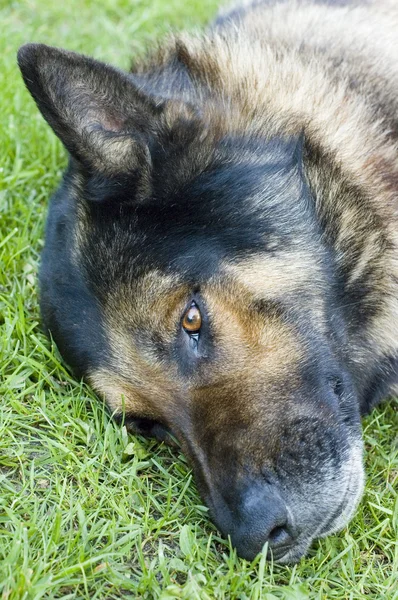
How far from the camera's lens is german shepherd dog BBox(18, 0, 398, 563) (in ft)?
8.12

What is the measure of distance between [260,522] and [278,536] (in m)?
0.10

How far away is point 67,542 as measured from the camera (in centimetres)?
246

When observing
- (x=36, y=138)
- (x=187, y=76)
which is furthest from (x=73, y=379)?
(x=36, y=138)

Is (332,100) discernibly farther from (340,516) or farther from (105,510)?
(105,510)

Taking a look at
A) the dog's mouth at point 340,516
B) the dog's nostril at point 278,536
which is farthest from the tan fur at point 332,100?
the dog's nostril at point 278,536

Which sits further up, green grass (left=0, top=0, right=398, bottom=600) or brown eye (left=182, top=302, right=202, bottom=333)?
brown eye (left=182, top=302, right=202, bottom=333)

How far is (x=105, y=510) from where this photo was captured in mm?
2650

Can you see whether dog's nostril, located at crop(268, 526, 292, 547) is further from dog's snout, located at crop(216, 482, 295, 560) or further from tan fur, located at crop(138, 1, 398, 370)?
tan fur, located at crop(138, 1, 398, 370)

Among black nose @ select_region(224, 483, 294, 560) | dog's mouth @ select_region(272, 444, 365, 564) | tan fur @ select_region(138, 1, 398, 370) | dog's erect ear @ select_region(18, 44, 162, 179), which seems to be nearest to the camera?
black nose @ select_region(224, 483, 294, 560)

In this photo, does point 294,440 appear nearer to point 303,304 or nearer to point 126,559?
point 303,304

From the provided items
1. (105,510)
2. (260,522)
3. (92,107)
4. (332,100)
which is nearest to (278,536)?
(260,522)

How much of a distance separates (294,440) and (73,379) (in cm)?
111

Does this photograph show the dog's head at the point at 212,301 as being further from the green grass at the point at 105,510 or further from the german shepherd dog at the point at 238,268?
the green grass at the point at 105,510

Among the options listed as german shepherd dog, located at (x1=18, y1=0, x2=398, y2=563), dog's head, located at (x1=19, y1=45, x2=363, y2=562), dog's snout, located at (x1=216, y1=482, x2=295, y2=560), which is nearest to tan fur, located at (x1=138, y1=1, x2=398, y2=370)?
german shepherd dog, located at (x1=18, y1=0, x2=398, y2=563)
